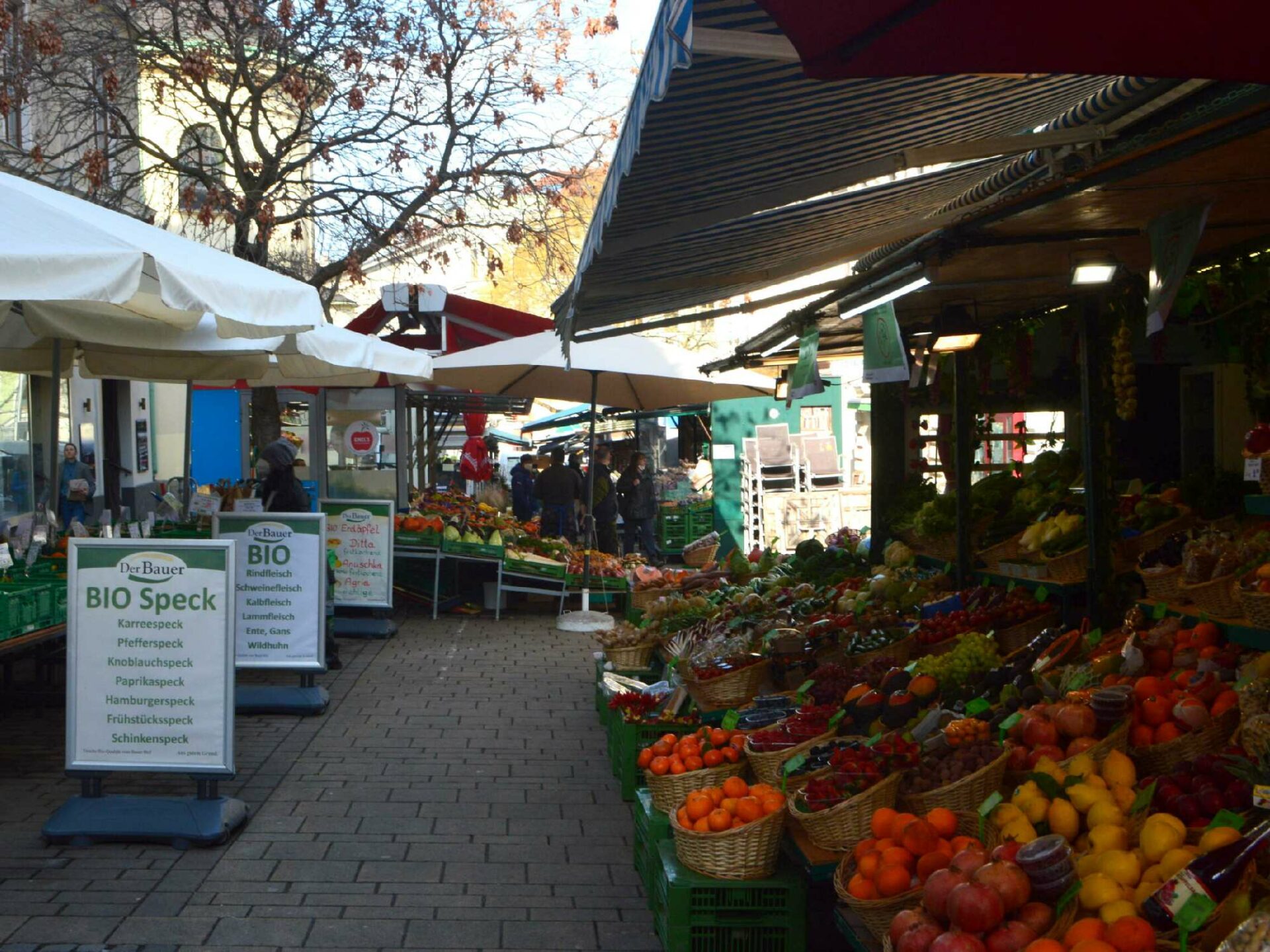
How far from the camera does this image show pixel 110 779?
7.20 meters

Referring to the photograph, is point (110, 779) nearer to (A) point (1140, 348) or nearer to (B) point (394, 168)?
(A) point (1140, 348)

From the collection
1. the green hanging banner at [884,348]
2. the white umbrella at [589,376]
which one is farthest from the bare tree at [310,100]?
the green hanging banner at [884,348]

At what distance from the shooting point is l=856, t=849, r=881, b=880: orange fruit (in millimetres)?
3918

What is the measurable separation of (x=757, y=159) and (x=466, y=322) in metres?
16.0

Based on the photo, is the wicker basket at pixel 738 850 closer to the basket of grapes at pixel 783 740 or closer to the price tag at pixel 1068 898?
the basket of grapes at pixel 783 740

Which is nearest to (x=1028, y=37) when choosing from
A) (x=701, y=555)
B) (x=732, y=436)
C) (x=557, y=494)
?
(x=701, y=555)

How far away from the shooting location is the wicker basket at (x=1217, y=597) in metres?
5.15

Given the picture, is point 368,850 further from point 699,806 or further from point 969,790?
point 969,790

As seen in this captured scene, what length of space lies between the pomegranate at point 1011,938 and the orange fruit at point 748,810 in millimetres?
1554

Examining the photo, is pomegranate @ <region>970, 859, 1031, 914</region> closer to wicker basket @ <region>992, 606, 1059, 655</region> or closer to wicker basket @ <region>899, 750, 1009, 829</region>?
wicker basket @ <region>899, 750, 1009, 829</region>

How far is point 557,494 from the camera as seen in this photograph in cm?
1880

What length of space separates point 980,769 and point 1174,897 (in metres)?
1.49

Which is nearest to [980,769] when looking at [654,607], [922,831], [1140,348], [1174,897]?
[922,831]

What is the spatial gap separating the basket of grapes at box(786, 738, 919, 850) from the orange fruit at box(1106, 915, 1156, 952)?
146 cm
